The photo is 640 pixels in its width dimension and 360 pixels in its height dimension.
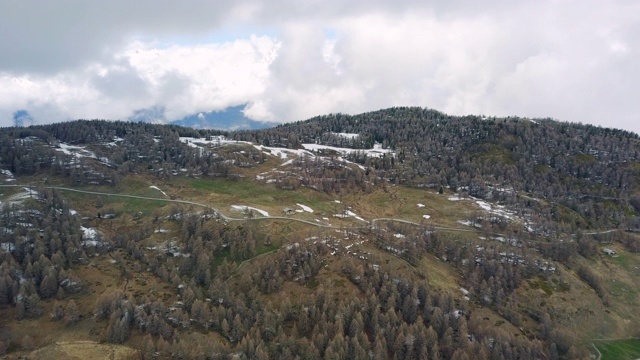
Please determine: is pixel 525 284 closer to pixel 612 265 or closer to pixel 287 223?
pixel 612 265

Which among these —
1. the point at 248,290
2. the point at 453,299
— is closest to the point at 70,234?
the point at 248,290

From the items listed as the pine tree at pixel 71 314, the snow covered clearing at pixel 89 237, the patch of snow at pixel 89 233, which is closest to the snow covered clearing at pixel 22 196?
the patch of snow at pixel 89 233

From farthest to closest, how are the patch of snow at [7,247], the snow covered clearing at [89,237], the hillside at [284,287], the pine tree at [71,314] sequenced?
the snow covered clearing at [89,237], the patch of snow at [7,247], the pine tree at [71,314], the hillside at [284,287]

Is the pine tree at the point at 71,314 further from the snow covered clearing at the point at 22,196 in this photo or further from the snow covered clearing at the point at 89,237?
the snow covered clearing at the point at 22,196

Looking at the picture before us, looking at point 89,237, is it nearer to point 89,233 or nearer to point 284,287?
point 89,233

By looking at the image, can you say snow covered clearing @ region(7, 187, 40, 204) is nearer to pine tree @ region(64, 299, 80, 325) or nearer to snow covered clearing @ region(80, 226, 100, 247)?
snow covered clearing @ region(80, 226, 100, 247)

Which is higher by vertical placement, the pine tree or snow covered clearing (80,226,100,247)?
snow covered clearing (80,226,100,247)

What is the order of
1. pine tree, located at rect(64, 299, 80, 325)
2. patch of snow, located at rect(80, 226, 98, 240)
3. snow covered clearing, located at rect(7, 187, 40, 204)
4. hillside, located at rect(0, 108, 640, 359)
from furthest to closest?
snow covered clearing, located at rect(7, 187, 40, 204), patch of snow, located at rect(80, 226, 98, 240), pine tree, located at rect(64, 299, 80, 325), hillside, located at rect(0, 108, 640, 359)

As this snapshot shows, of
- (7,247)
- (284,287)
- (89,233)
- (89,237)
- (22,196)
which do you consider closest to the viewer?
(284,287)

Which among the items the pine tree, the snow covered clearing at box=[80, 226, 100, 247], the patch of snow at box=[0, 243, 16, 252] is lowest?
the pine tree

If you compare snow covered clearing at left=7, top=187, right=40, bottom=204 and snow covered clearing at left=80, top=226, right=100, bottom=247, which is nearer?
snow covered clearing at left=80, top=226, right=100, bottom=247

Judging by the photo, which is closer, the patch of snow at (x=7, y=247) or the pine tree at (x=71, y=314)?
the pine tree at (x=71, y=314)

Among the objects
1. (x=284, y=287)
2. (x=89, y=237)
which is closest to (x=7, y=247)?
(x=89, y=237)

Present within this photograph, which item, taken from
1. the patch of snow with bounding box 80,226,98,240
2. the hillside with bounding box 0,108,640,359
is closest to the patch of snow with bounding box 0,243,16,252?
the hillside with bounding box 0,108,640,359
